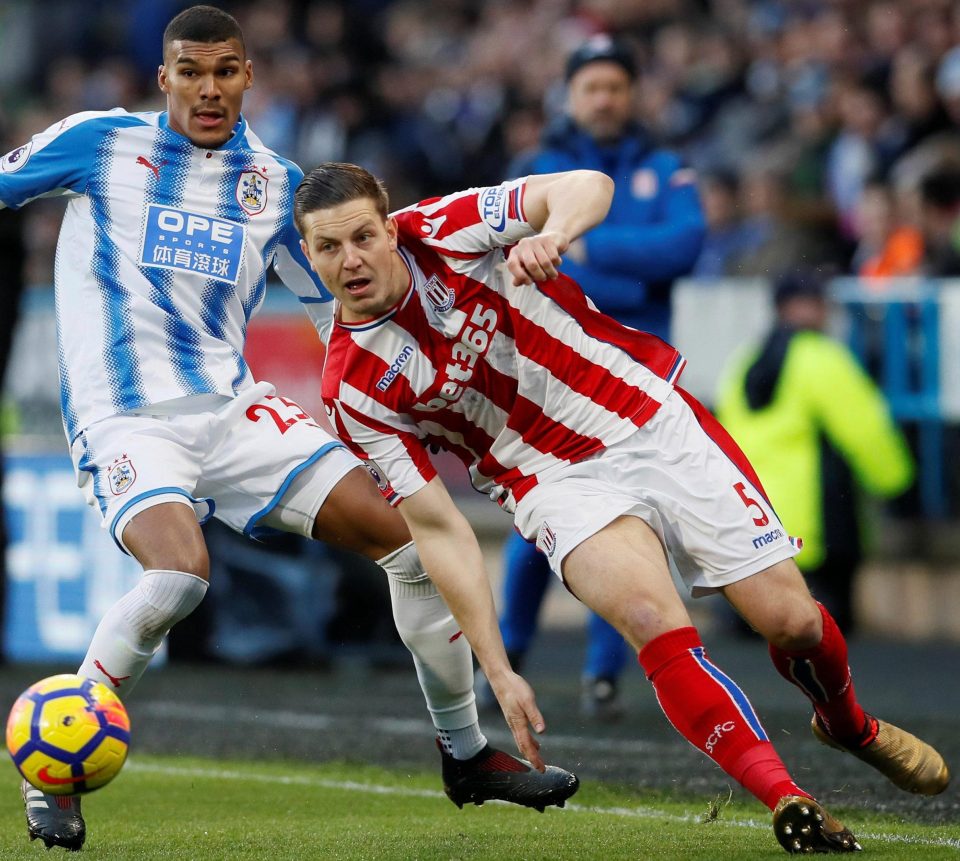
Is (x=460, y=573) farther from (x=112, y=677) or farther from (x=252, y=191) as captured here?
(x=252, y=191)

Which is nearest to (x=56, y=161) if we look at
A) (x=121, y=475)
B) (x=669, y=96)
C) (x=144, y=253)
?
(x=144, y=253)

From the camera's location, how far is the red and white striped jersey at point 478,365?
4.99 meters

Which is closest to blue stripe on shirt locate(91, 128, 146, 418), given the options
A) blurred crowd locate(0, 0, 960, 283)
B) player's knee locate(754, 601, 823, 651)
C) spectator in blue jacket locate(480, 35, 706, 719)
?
player's knee locate(754, 601, 823, 651)

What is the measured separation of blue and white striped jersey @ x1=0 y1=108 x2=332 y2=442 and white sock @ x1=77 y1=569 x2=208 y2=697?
59 cm

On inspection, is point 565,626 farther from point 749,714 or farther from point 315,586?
point 749,714

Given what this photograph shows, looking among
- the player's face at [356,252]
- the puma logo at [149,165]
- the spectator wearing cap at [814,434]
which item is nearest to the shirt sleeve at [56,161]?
the puma logo at [149,165]

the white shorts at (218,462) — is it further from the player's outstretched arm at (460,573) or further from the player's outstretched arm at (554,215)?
the player's outstretched arm at (554,215)

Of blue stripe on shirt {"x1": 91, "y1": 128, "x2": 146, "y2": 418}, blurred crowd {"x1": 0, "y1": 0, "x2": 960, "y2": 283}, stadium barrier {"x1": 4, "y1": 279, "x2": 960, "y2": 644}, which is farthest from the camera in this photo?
blurred crowd {"x1": 0, "y1": 0, "x2": 960, "y2": 283}

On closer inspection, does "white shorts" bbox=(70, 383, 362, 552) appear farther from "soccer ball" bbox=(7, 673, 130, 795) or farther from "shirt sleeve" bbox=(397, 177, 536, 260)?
"shirt sleeve" bbox=(397, 177, 536, 260)

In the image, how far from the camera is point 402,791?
6.21m

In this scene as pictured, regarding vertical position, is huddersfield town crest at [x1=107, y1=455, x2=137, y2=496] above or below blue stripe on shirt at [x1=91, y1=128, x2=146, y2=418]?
below

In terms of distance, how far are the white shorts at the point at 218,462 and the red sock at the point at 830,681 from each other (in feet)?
4.77

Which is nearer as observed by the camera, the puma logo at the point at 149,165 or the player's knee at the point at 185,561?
the player's knee at the point at 185,561

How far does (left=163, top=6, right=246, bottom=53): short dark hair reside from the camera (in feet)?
17.9
